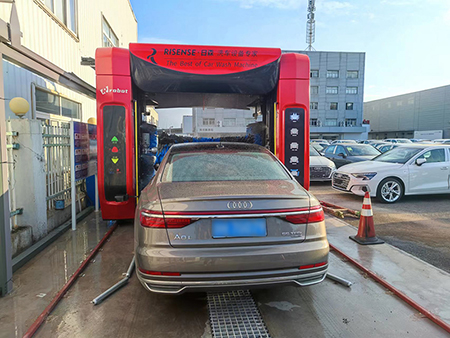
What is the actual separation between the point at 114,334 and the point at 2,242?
1581 mm

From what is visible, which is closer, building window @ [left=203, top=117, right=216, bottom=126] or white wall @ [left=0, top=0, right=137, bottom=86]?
white wall @ [left=0, top=0, right=137, bottom=86]

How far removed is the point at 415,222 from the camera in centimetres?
642

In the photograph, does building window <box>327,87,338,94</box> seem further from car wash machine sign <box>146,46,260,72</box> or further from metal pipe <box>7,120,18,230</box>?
metal pipe <box>7,120,18,230</box>

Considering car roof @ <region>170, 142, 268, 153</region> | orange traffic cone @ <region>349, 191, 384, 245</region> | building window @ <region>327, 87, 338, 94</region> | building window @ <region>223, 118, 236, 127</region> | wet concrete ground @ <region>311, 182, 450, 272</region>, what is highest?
building window @ <region>327, 87, 338, 94</region>

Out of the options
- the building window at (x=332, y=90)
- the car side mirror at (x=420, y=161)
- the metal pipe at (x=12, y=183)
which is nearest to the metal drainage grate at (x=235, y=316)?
the metal pipe at (x=12, y=183)

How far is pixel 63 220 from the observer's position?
19.6 ft

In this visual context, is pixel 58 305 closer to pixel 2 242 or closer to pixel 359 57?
pixel 2 242

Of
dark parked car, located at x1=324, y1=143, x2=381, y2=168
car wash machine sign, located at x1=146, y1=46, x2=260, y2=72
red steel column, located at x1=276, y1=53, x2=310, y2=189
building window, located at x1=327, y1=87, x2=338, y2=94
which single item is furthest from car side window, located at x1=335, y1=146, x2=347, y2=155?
building window, located at x1=327, y1=87, x2=338, y2=94

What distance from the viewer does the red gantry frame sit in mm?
5133

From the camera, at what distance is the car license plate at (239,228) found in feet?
8.86

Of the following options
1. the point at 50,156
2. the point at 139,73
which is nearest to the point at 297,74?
the point at 139,73

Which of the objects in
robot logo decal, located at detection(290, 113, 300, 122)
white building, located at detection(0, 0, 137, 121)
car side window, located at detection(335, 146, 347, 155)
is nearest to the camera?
robot logo decal, located at detection(290, 113, 300, 122)

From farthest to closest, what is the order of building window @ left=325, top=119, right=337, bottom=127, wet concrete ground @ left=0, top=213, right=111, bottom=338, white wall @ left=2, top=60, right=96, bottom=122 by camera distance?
building window @ left=325, top=119, right=337, bottom=127 → white wall @ left=2, top=60, right=96, bottom=122 → wet concrete ground @ left=0, top=213, right=111, bottom=338

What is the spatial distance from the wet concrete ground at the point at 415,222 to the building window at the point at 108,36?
419 inches
